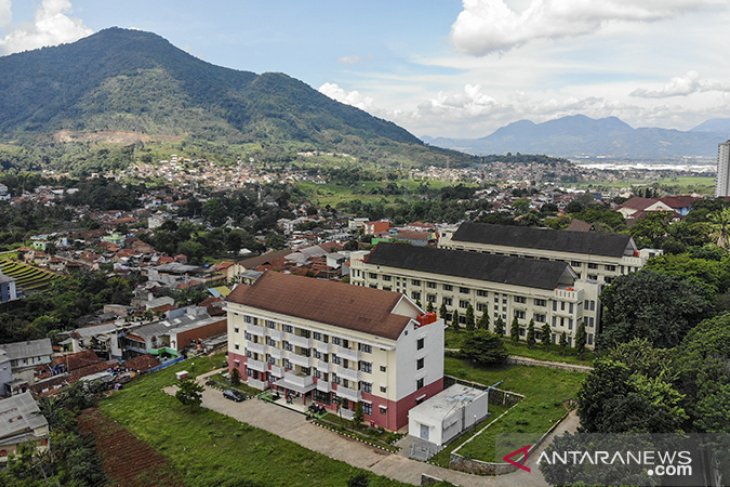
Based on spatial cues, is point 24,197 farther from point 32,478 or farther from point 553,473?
point 553,473

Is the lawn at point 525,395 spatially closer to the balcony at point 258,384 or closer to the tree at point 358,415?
the tree at point 358,415

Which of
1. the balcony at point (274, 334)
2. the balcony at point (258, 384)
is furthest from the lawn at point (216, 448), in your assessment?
the balcony at point (274, 334)

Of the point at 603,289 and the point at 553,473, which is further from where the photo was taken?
the point at 603,289

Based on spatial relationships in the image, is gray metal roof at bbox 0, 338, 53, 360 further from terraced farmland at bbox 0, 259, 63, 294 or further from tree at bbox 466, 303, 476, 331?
tree at bbox 466, 303, 476, 331

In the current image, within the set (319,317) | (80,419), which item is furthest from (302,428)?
(80,419)

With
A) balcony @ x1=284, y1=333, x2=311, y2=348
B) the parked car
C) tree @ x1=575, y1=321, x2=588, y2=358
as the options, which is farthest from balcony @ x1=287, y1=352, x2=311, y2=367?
tree @ x1=575, y1=321, x2=588, y2=358

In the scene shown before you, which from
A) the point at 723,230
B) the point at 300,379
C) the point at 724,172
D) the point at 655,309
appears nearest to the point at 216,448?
the point at 300,379
